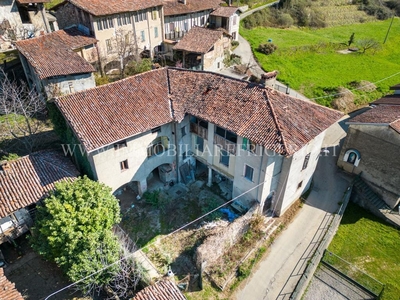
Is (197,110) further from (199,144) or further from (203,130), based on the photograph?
(199,144)

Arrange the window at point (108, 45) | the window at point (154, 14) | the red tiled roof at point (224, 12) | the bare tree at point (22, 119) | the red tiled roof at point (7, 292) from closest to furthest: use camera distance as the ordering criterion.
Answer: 1. the red tiled roof at point (7, 292)
2. the bare tree at point (22, 119)
3. the window at point (108, 45)
4. the window at point (154, 14)
5. the red tiled roof at point (224, 12)

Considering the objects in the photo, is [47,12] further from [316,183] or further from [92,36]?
[316,183]

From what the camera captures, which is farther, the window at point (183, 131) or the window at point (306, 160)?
the window at point (183, 131)

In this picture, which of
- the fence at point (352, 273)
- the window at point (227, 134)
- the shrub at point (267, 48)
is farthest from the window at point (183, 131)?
the shrub at point (267, 48)

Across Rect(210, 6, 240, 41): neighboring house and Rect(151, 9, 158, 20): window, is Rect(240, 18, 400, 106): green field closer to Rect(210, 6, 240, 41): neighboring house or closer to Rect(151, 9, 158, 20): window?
Rect(210, 6, 240, 41): neighboring house

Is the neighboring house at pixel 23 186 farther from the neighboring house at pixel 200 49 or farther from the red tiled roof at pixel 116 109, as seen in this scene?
the neighboring house at pixel 200 49

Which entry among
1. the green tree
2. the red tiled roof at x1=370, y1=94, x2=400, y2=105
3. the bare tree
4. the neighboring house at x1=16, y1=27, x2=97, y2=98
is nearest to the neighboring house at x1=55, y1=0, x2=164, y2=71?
the neighboring house at x1=16, y1=27, x2=97, y2=98

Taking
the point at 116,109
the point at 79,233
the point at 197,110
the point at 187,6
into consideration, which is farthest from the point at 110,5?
the point at 79,233
